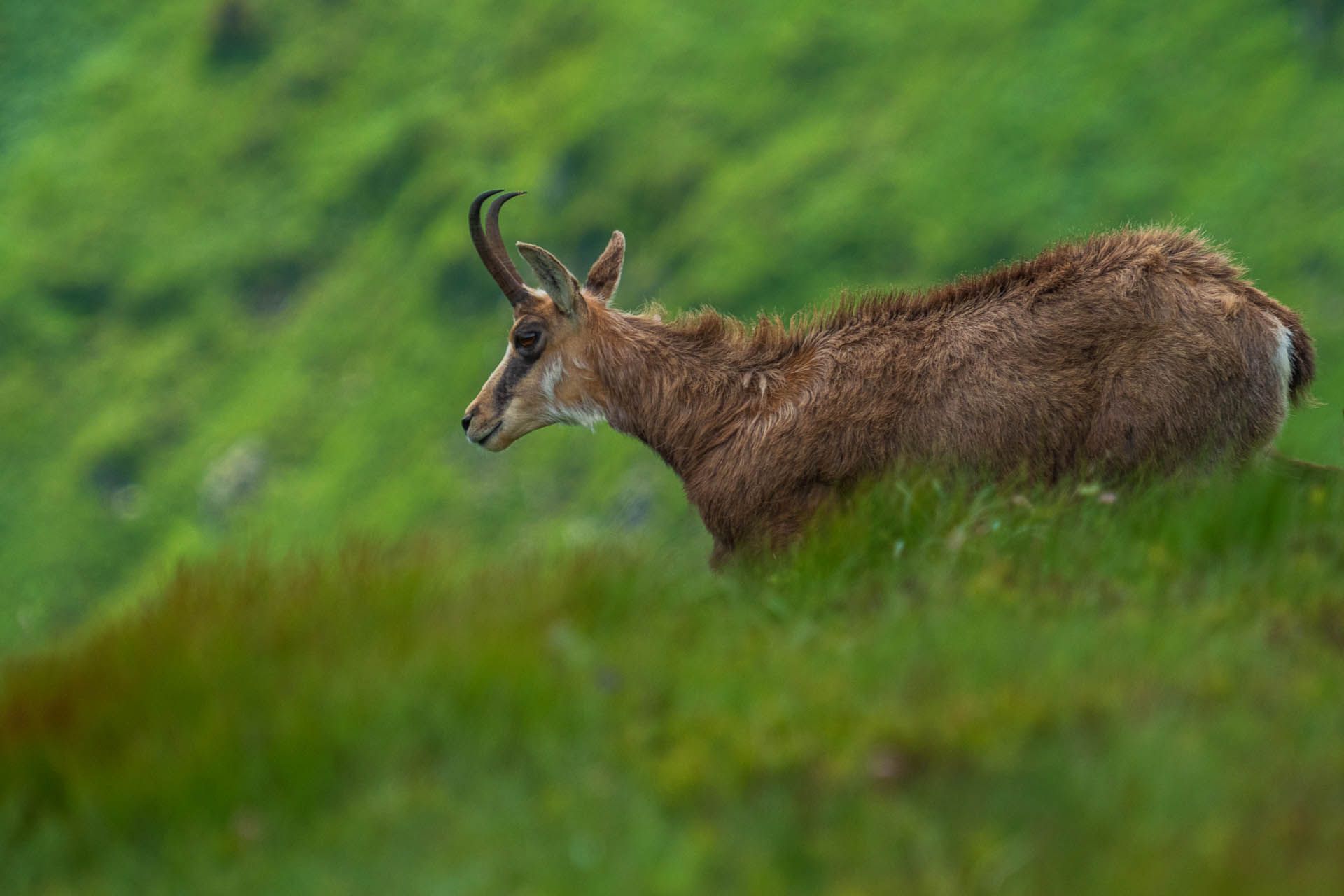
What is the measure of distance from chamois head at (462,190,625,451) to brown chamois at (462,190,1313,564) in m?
0.23

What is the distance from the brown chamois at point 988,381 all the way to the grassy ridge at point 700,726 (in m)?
2.42

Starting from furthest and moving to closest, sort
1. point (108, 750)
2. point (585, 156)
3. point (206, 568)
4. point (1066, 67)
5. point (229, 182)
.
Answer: point (229, 182) < point (585, 156) < point (1066, 67) < point (206, 568) < point (108, 750)

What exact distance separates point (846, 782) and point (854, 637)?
1.26 meters

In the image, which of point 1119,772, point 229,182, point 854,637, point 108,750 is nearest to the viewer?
point 1119,772

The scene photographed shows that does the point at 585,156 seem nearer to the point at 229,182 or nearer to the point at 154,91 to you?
the point at 229,182

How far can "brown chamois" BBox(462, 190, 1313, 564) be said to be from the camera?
9109 millimetres

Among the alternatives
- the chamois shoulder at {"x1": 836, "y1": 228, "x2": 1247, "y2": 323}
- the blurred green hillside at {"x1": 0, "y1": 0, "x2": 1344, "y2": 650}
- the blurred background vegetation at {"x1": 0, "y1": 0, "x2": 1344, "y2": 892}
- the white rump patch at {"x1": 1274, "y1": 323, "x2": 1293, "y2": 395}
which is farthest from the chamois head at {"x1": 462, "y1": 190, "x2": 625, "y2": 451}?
the blurred green hillside at {"x1": 0, "y1": 0, "x2": 1344, "y2": 650}

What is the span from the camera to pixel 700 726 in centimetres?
505

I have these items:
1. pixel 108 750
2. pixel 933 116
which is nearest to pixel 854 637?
pixel 108 750

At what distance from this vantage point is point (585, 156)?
130500mm

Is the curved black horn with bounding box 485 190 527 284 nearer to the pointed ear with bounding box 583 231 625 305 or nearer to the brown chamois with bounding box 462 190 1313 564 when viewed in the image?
the brown chamois with bounding box 462 190 1313 564

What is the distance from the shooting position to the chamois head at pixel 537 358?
11023 millimetres

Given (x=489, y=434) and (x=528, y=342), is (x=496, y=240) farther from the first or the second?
(x=489, y=434)

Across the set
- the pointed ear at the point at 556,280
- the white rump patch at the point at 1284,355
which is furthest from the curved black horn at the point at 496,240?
the white rump patch at the point at 1284,355
